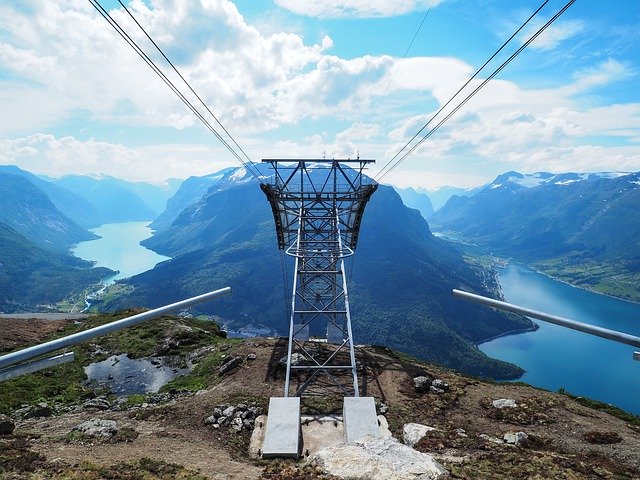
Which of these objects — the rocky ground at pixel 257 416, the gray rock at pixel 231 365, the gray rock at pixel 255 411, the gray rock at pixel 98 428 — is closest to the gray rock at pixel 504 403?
the rocky ground at pixel 257 416

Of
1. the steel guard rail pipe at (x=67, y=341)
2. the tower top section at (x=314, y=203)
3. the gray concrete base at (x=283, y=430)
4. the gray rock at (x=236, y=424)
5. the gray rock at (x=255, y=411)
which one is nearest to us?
the steel guard rail pipe at (x=67, y=341)

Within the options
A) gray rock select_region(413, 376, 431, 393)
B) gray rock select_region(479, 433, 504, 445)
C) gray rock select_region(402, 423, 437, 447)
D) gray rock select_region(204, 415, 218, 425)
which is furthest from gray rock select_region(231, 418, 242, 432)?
gray rock select_region(479, 433, 504, 445)

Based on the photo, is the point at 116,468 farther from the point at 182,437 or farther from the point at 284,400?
the point at 284,400

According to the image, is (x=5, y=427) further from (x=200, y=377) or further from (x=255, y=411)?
(x=200, y=377)

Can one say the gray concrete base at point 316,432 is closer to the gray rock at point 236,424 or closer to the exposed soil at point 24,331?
the gray rock at point 236,424

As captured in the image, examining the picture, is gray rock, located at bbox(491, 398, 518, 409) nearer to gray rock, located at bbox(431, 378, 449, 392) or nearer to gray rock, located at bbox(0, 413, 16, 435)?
gray rock, located at bbox(431, 378, 449, 392)

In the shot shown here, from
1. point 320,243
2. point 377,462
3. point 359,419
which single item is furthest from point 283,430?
point 320,243
